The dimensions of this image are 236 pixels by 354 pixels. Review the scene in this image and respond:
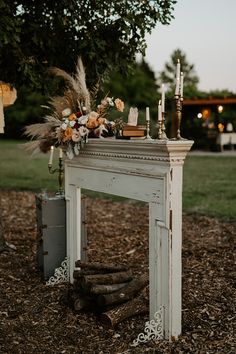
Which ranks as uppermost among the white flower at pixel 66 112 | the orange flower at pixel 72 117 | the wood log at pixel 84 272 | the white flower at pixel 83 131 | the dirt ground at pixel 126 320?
the white flower at pixel 66 112

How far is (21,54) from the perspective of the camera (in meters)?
5.98

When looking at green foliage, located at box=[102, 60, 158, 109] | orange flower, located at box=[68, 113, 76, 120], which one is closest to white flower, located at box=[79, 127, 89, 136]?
orange flower, located at box=[68, 113, 76, 120]

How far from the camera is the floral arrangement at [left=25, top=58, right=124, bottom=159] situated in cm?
467

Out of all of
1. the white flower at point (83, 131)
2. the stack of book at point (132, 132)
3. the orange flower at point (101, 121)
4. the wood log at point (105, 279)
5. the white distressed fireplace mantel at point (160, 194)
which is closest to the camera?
the white distressed fireplace mantel at point (160, 194)

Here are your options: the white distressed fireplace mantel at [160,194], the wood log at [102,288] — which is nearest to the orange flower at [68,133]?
the white distressed fireplace mantel at [160,194]

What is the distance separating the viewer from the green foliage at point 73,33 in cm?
618

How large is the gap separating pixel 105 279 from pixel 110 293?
0.58 feet

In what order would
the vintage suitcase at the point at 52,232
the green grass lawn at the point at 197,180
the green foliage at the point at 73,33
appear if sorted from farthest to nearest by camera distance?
the green grass lawn at the point at 197,180, the green foliage at the point at 73,33, the vintage suitcase at the point at 52,232

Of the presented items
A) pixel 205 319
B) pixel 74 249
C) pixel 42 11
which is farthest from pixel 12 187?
pixel 205 319

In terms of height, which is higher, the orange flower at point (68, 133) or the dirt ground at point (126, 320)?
the orange flower at point (68, 133)

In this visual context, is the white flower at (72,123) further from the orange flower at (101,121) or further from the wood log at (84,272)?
the wood log at (84,272)

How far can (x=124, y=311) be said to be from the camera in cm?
418

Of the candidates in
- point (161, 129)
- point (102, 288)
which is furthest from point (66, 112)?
point (102, 288)

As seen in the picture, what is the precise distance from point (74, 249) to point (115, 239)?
94.4 inches
